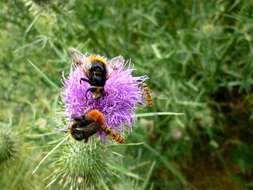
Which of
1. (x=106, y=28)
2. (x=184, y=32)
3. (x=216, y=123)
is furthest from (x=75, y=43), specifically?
(x=216, y=123)

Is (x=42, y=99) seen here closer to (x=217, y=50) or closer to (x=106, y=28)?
(x=106, y=28)

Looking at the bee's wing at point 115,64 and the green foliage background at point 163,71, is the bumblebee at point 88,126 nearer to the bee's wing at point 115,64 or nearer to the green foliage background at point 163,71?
the bee's wing at point 115,64

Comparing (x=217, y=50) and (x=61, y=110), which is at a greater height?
(x=217, y=50)

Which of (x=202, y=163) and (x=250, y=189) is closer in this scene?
(x=250, y=189)

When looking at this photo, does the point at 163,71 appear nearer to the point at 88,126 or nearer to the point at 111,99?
the point at 111,99

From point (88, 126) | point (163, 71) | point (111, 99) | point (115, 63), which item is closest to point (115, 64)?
point (115, 63)

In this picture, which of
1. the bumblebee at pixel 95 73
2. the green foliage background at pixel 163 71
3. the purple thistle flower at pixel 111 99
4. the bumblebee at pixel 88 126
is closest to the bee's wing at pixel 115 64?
the purple thistle flower at pixel 111 99
